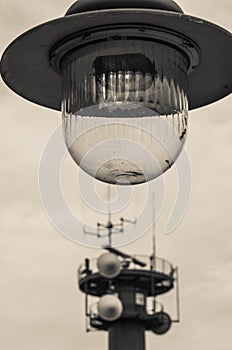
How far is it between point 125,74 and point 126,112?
13 cm

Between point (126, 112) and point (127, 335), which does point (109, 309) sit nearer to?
point (127, 335)

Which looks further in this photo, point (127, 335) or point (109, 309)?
point (127, 335)

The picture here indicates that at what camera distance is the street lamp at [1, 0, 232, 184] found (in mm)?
2795

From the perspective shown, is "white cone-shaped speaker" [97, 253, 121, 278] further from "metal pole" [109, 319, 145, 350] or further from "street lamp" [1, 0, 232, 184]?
"street lamp" [1, 0, 232, 184]

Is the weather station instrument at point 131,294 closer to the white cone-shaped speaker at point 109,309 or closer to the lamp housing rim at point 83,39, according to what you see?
the white cone-shaped speaker at point 109,309

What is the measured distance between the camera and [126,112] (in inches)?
110

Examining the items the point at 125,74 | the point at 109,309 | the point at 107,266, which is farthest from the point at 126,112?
the point at 109,309

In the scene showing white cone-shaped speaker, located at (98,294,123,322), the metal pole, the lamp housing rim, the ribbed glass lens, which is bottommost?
the ribbed glass lens

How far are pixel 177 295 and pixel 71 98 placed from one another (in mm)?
30407

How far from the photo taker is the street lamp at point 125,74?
279cm

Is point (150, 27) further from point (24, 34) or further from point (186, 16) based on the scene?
point (24, 34)

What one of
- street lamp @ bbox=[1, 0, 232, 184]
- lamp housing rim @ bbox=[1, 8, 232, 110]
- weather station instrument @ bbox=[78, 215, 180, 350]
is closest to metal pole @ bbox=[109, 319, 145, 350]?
weather station instrument @ bbox=[78, 215, 180, 350]

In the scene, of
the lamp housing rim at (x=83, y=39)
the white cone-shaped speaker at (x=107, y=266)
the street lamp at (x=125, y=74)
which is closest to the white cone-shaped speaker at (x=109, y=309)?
the white cone-shaped speaker at (x=107, y=266)

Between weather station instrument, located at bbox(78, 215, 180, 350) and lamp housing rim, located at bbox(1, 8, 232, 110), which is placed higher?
weather station instrument, located at bbox(78, 215, 180, 350)
